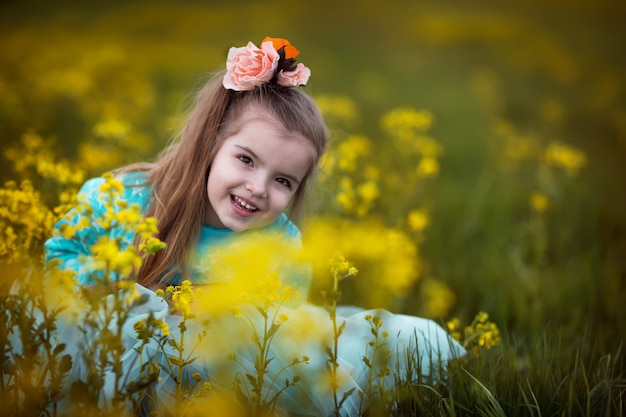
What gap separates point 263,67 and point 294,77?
0.40ft

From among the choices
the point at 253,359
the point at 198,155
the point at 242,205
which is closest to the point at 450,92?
the point at 198,155

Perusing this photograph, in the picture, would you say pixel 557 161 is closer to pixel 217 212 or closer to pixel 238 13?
pixel 217 212

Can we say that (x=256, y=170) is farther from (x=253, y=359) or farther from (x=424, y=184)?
(x=424, y=184)

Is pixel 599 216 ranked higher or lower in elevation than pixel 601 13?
lower

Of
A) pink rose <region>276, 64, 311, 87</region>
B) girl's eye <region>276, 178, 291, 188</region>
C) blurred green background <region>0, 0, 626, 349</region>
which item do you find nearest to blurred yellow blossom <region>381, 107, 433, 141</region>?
blurred green background <region>0, 0, 626, 349</region>

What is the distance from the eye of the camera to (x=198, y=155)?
2.27 metres

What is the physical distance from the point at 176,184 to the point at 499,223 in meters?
2.54

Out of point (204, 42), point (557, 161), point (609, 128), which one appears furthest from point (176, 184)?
point (204, 42)

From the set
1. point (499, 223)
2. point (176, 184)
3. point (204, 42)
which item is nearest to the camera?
point (176, 184)

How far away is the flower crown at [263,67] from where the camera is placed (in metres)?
2.17

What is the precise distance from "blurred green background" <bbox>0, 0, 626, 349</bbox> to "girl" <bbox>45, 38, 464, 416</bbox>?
0.50 m

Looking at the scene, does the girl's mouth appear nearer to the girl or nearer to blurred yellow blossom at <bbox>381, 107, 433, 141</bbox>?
the girl

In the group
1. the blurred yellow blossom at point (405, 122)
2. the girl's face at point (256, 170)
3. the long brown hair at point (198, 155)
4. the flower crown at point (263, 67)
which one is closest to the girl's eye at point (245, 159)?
the girl's face at point (256, 170)

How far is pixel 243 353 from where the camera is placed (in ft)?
6.03
